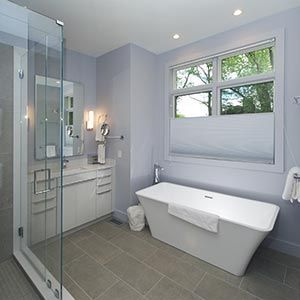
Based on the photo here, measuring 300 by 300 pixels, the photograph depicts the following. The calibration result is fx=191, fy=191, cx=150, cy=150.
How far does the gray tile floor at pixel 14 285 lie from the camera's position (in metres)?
1.68

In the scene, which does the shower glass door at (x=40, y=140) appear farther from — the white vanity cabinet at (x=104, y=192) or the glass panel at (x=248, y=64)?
the glass panel at (x=248, y=64)

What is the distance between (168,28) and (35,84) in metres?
1.85

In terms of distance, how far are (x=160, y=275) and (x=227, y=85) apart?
8.31 ft

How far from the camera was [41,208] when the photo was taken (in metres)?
2.15

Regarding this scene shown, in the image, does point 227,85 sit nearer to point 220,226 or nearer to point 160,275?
point 220,226

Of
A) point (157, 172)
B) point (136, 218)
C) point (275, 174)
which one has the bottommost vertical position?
point (136, 218)

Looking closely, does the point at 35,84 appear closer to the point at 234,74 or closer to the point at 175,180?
the point at 175,180

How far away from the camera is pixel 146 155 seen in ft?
10.9

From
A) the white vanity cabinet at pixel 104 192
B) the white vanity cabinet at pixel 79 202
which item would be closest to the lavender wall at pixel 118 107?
the white vanity cabinet at pixel 104 192

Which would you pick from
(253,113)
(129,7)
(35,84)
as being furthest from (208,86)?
(35,84)

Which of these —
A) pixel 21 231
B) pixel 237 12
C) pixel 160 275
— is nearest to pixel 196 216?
pixel 160 275

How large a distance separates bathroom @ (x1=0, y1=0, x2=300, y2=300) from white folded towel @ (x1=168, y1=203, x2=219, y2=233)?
0.5 inches

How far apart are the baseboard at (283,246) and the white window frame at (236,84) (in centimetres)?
88

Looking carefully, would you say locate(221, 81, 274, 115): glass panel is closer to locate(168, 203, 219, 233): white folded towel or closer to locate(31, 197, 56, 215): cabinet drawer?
locate(168, 203, 219, 233): white folded towel
